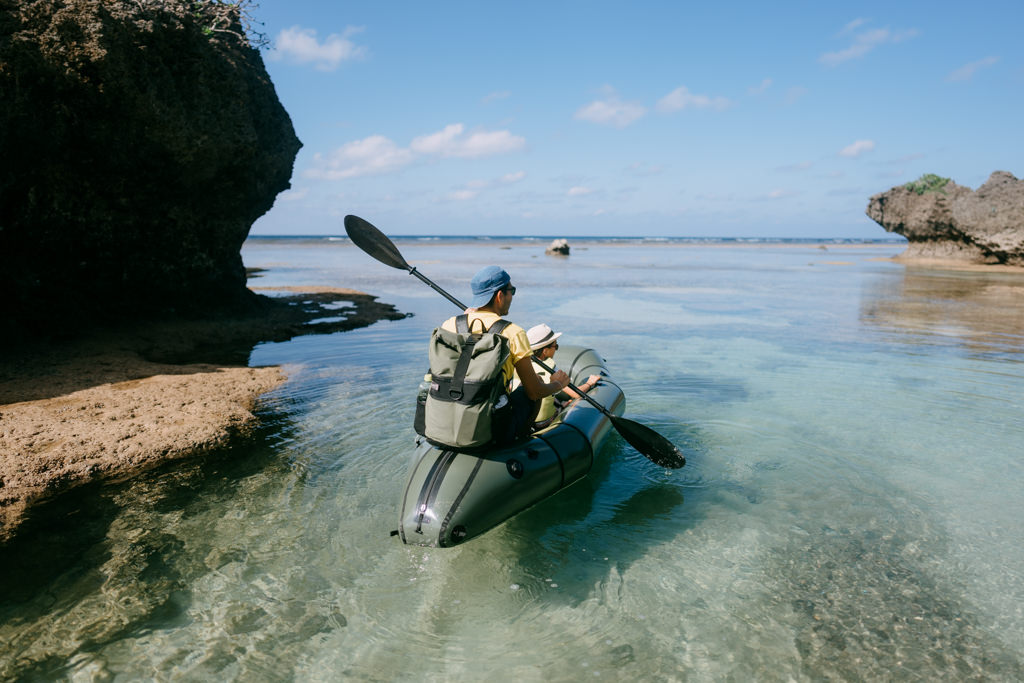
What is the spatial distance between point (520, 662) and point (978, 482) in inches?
206

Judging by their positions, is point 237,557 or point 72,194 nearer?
point 237,557

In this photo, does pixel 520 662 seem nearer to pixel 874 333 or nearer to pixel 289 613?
pixel 289 613

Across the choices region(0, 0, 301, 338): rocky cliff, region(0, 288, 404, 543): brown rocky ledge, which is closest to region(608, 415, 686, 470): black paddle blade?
region(0, 288, 404, 543): brown rocky ledge

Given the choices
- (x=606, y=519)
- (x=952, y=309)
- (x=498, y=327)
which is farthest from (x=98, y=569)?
(x=952, y=309)

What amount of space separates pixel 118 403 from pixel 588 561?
6182 mm

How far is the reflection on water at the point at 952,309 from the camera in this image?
12.9 m

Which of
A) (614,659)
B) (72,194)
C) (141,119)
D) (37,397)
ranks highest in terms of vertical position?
(141,119)

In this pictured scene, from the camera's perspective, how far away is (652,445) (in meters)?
5.87

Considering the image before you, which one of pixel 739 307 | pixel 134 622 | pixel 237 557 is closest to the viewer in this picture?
pixel 134 622

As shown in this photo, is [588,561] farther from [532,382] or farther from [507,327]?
[507,327]

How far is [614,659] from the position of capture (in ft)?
11.7

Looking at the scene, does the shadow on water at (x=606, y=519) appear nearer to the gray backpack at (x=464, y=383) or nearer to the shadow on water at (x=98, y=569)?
the gray backpack at (x=464, y=383)

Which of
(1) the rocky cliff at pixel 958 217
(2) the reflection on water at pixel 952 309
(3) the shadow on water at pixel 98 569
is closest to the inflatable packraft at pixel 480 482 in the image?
(3) the shadow on water at pixel 98 569

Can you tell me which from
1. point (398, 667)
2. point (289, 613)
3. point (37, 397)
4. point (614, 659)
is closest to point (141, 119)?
point (37, 397)
